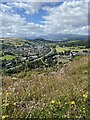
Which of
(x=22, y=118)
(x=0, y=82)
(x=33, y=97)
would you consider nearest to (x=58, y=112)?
(x=22, y=118)

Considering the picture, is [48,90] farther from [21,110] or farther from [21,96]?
[21,110]

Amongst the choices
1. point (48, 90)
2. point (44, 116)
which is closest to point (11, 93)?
point (48, 90)

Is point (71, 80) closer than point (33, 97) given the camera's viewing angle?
No

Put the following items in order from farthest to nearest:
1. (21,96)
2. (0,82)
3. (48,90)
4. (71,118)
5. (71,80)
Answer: (0,82), (71,80), (48,90), (21,96), (71,118)

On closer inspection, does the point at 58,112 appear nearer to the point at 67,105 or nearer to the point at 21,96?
the point at 67,105

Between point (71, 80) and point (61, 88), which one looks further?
point (71, 80)

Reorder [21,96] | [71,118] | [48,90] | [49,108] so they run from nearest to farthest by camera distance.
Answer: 1. [71,118]
2. [49,108]
3. [21,96]
4. [48,90]

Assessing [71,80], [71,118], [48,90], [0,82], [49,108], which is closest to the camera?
[71,118]

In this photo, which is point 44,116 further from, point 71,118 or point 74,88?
point 74,88

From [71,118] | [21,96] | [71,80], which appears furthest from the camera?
[71,80]
